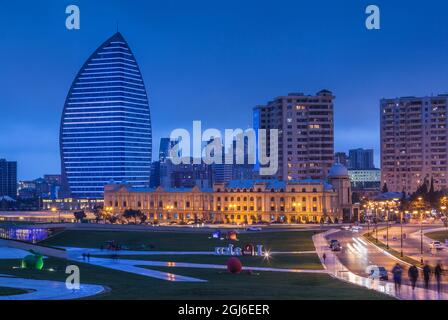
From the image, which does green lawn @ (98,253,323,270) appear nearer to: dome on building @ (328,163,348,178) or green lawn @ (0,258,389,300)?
green lawn @ (0,258,389,300)

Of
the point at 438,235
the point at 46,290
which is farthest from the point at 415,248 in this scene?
the point at 46,290

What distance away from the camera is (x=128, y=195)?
172 m

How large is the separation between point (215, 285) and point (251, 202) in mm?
121782

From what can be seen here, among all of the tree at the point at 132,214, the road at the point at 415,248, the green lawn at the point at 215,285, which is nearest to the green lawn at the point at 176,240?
the road at the point at 415,248

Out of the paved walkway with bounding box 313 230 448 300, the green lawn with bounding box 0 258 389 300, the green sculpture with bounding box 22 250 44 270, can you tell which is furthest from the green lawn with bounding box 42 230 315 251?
the green sculpture with bounding box 22 250 44 270

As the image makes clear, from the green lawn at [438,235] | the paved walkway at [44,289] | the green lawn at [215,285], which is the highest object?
the paved walkway at [44,289]

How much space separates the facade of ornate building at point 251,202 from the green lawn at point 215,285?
10438cm

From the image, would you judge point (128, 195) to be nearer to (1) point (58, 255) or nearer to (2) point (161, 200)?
(2) point (161, 200)

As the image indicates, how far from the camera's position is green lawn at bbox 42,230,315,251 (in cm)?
8425

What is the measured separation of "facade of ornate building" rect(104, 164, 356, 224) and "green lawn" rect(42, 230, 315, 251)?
44091 mm

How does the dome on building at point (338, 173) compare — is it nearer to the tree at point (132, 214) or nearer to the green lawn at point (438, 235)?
the tree at point (132, 214)

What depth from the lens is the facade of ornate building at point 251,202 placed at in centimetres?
15475

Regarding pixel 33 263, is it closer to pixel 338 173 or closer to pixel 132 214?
pixel 132 214
